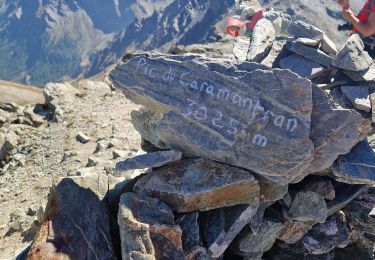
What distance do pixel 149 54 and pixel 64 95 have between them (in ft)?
59.3

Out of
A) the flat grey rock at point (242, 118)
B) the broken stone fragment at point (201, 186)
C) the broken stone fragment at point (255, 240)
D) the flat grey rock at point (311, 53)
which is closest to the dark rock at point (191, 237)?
the broken stone fragment at point (201, 186)

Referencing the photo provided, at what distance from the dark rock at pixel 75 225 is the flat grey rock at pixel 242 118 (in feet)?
9.03

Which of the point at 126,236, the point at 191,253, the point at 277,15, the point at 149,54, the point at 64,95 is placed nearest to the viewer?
the point at 126,236

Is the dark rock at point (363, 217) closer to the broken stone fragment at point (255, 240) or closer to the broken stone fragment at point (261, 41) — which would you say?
the broken stone fragment at point (255, 240)

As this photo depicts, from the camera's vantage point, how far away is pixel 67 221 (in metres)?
12.0

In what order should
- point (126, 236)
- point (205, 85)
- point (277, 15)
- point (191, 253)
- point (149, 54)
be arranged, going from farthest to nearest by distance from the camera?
point (277, 15) → point (149, 54) → point (205, 85) → point (191, 253) → point (126, 236)

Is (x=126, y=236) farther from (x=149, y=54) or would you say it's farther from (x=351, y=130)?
(x=351, y=130)

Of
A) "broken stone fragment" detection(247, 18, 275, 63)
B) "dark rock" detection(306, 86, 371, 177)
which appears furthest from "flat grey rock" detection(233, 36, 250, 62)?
"dark rock" detection(306, 86, 371, 177)

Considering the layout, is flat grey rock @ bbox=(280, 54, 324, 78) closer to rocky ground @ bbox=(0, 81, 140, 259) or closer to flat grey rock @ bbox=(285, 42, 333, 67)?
flat grey rock @ bbox=(285, 42, 333, 67)

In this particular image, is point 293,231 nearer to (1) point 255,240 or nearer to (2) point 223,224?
(1) point 255,240

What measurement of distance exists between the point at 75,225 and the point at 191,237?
3.17 metres

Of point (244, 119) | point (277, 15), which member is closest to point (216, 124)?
point (244, 119)

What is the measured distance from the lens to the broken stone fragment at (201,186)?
38.8ft

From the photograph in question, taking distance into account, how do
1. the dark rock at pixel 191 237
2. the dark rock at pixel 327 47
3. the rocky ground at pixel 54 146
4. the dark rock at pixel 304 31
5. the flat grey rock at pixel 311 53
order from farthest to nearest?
the rocky ground at pixel 54 146 < the dark rock at pixel 304 31 < the dark rock at pixel 327 47 < the flat grey rock at pixel 311 53 < the dark rock at pixel 191 237
